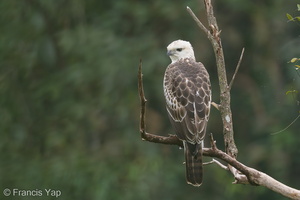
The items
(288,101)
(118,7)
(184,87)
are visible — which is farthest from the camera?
(118,7)

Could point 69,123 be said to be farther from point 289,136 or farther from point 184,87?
point 184,87

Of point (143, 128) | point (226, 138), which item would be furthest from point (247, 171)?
point (143, 128)

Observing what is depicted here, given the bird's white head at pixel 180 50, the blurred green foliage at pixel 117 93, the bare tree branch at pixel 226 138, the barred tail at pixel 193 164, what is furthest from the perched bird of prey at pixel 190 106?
the blurred green foliage at pixel 117 93

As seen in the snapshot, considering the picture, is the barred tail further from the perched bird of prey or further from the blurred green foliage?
the blurred green foliage

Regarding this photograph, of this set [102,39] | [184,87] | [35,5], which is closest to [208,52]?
[102,39]

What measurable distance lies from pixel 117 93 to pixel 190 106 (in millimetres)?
4905

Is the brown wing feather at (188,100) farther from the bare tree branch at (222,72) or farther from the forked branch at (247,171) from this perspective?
the forked branch at (247,171)

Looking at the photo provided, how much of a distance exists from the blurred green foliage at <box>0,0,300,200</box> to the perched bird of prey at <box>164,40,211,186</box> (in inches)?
161

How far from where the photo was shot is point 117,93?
10977 mm

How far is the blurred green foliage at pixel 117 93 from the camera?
10.9 metres

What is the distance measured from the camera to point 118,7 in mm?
11711

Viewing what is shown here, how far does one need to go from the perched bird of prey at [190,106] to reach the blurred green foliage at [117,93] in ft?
13.4

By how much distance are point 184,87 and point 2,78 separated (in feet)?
19.7

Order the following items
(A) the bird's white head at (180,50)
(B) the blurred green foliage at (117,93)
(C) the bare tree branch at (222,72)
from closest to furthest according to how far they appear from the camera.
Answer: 1. (C) the bare tree branch at (222,72)
2. (A) the bird's white head at (180,50)
3. (B) the blurred green foliage at (117,93)
